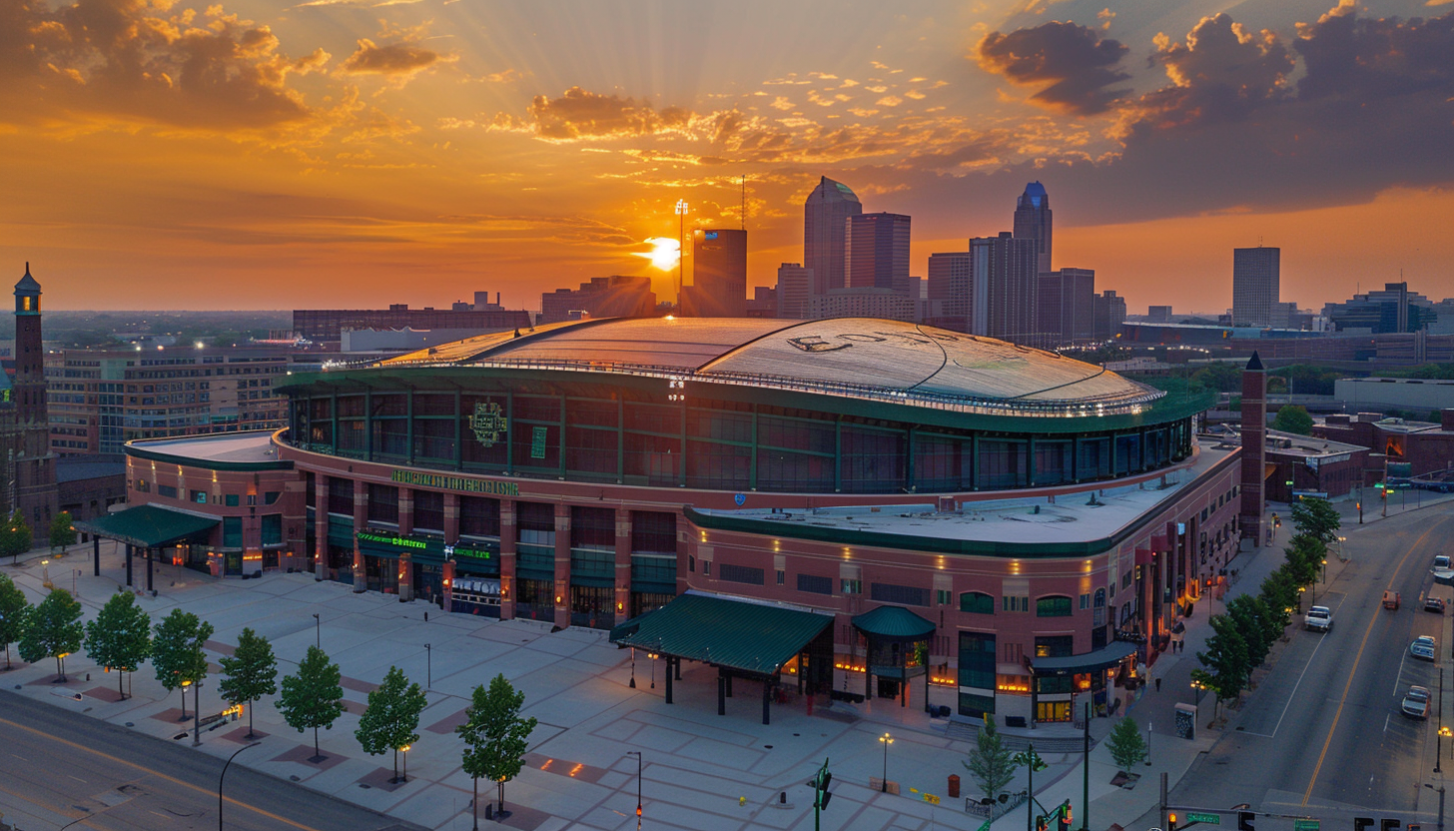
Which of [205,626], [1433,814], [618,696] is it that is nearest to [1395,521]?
[1433,814]

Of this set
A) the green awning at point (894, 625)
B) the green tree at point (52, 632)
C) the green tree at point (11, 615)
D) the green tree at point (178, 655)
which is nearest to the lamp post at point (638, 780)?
the green awning at point (894, 625)

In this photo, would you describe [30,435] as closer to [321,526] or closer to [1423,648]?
[321,526]

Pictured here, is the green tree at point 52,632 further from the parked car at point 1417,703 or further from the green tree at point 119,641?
the parked car at point 1417,703

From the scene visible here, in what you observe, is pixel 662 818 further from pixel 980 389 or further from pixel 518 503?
pixel 980 389

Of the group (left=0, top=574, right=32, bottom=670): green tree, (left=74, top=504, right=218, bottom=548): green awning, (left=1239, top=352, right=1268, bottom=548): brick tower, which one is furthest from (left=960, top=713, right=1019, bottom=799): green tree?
(left=74, top=504, right=218, bottom=548): green awning

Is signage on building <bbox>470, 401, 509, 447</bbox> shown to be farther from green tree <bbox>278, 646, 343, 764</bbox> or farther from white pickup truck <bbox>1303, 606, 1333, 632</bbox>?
white pickup truck <bbox>1303, 606, 1333, 632</bbox>

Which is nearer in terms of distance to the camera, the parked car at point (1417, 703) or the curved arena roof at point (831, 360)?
the parked car at point (1417, 703)

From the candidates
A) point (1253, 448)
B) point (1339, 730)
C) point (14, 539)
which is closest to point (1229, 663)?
point (1339, 730)
